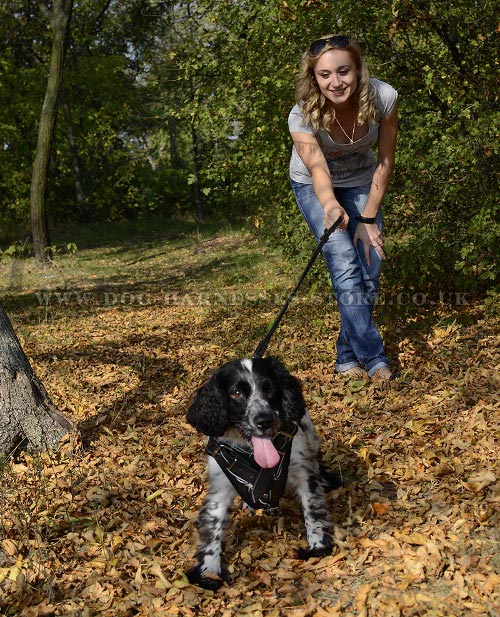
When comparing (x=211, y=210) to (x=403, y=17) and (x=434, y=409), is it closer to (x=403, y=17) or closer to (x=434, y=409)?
(x=403, y=17)

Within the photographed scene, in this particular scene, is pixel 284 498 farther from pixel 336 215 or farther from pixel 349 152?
pixel 349 152

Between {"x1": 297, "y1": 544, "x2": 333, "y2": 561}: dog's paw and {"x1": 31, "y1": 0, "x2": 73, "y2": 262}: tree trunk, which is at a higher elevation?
{"x1": 31, "y1": 0, "x2": 73, "y2": 262}: tree trunk

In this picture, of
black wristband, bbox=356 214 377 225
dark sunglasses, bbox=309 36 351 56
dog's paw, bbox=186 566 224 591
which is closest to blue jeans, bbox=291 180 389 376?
black wristband, bbox=356 214 377 225

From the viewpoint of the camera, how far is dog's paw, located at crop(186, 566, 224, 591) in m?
3.23

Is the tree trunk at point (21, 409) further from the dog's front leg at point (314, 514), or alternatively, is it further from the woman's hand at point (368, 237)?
the woman's hand at point (368, 237)

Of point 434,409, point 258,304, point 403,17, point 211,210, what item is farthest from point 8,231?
point 434,409

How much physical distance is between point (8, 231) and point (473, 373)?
2083cm

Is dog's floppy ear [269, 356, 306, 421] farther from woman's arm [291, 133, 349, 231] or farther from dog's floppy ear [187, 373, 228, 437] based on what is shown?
woman's arm [291, 133, 349, 231]

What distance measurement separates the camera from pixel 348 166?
198 inches

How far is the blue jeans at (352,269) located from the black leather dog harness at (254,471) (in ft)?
6.14

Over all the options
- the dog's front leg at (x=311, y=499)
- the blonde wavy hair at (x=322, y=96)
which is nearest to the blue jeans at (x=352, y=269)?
the blonde wavy hair at (x=322, y=96)

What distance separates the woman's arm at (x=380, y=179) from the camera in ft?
15.8

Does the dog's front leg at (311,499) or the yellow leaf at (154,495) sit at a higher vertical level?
the dog's front leg at (311,499)

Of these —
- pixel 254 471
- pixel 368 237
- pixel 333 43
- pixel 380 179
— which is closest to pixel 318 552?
pixel 254 471
